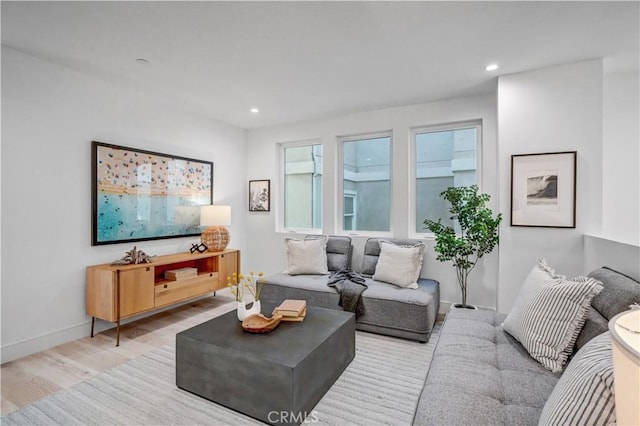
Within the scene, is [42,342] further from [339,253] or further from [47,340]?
[339,253]

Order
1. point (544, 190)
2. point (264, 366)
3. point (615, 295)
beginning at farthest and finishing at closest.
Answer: point (544, 190), point (264, 366), point (615, 295)

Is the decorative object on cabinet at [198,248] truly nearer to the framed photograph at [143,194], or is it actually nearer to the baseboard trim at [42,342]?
the framed photograph at [143,194]

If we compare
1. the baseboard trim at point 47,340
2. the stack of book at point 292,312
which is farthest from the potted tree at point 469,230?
the baseboard trim at point 47,340

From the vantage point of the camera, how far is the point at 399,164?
403 cm

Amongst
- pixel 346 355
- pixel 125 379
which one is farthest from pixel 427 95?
pixel 125 379

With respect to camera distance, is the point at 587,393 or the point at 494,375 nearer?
the point at 587,393

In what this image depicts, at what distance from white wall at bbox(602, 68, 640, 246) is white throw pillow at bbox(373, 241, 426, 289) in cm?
177

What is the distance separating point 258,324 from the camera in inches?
86.1

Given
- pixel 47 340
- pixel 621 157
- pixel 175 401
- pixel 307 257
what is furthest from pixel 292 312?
pixel 621 157

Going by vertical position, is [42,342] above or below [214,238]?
below

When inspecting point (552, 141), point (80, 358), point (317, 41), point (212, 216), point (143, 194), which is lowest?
point (80, 358)

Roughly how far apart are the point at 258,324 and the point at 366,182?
2.77 m

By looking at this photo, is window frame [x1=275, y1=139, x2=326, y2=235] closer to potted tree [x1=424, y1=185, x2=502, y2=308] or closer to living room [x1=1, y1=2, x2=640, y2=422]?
living room [x1=1, y1=2, x2=640, y2=422]

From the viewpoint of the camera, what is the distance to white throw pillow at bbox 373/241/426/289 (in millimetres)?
3352
